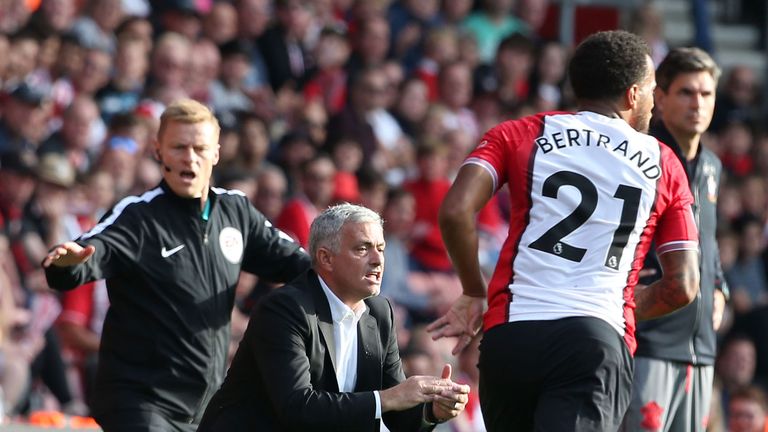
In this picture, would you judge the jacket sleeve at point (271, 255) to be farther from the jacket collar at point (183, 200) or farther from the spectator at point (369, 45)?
the spectator at point (369, 45)

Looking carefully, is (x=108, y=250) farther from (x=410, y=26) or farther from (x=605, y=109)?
(x=410, y=26)

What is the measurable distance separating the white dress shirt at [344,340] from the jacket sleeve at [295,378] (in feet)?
0.42

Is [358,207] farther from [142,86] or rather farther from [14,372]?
[142,86]

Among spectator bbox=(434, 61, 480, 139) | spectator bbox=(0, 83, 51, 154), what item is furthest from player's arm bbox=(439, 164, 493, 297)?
spectator bbox=(434, 61, 480, 139)

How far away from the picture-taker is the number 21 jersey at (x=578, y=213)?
16.6 feet

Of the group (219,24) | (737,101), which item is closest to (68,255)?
(219,24)

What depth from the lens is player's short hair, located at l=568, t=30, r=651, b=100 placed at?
5.32 metres

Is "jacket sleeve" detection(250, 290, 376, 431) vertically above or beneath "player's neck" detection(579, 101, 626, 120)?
beneath

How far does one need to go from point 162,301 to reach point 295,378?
1.23 metres

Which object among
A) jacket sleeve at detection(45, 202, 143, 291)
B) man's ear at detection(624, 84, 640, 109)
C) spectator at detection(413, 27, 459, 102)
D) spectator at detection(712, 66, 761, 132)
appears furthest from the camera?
spectator at detection(712, 66, 761, 132)

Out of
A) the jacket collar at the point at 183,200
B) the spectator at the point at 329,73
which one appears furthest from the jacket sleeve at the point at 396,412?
the spectator at the point at 329,73

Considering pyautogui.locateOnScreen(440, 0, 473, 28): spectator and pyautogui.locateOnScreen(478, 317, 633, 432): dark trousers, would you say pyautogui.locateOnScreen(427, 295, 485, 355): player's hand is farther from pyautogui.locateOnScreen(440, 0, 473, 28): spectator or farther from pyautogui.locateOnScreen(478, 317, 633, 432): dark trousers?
pyautogui.locateOnScreen(440, 0, 473, 28): spectator

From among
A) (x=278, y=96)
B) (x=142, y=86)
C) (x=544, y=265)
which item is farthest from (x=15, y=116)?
(x=544, y=265)

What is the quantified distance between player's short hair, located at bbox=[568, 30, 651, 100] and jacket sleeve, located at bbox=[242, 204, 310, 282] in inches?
67.2
